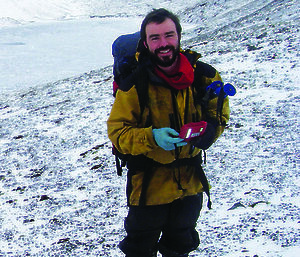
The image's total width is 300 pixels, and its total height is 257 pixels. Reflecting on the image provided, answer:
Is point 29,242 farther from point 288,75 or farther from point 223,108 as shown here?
point 288,75

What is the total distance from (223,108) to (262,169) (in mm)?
2857

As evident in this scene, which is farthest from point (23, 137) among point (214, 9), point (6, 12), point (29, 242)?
point (6, 12)

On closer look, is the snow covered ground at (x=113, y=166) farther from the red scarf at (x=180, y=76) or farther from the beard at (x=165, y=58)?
the beard at (x=165, y=58)

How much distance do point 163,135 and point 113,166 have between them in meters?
4.12

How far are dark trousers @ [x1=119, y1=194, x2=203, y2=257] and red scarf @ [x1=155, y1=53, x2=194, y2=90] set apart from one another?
877mm

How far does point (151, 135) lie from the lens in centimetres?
276

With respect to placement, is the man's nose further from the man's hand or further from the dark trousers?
the dark trousers

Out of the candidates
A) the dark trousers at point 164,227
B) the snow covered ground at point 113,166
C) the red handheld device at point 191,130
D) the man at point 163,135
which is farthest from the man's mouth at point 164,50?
the snow covered ground at point 113,166

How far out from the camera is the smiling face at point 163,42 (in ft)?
9.38

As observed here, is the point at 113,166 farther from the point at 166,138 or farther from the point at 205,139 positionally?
the point at 166,138

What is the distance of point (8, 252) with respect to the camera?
16.1 ft

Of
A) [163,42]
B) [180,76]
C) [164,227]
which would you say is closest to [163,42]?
[163,42]

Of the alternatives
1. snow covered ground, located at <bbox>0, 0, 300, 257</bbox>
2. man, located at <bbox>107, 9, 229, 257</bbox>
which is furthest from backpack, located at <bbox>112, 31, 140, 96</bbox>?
snow covered ground, located at <bbox>0, 0, 300, 257</bbox>

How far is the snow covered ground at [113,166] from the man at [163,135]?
47.1 inches
